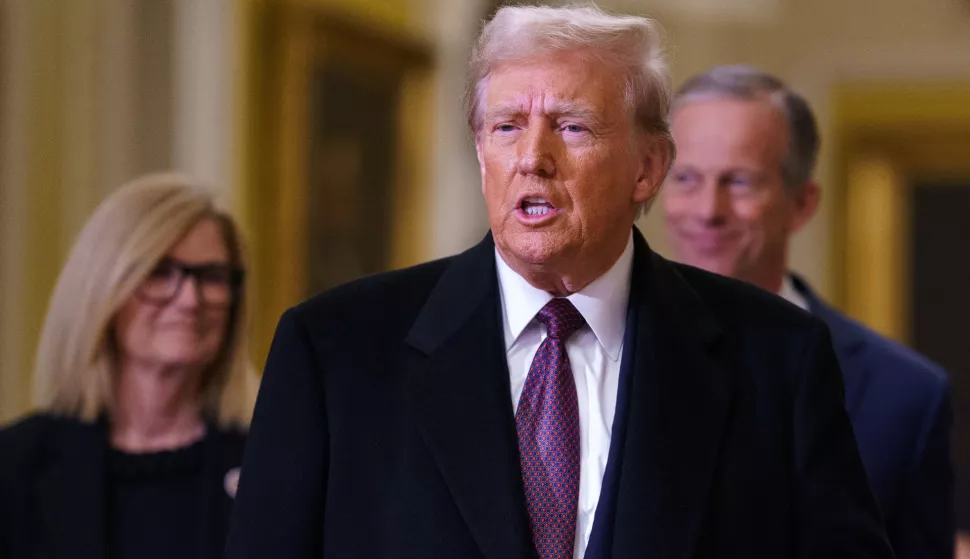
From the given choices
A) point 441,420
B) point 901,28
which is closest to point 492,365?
point 441,420

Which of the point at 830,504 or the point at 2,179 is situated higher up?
the point at 2,179

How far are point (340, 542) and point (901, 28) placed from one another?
729cm

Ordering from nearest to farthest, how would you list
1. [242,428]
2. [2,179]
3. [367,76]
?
[242,428]
[2,179]
[367,76]

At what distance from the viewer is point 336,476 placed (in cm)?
192

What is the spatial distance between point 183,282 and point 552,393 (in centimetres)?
149

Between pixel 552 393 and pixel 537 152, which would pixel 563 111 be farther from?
pixel 552 393

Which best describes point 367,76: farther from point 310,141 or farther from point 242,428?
point 242,428

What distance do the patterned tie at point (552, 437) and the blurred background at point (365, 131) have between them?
2.06ft

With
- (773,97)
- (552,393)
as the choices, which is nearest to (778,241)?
(773,97)

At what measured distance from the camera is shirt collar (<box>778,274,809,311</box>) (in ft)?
10.4

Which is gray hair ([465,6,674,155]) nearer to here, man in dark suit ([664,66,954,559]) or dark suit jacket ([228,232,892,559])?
dark suit jacket ([228,232,892,559])

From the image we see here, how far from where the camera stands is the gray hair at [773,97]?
3.03 metres

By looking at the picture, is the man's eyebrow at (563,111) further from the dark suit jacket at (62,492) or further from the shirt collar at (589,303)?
the dark suit jacket at (62,492)

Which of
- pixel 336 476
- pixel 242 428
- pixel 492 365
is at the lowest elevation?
pixel 242 428
